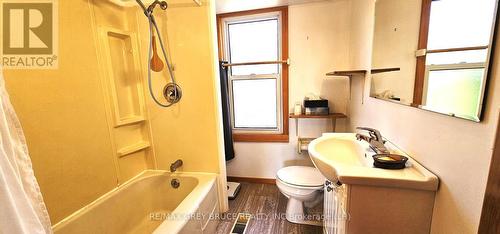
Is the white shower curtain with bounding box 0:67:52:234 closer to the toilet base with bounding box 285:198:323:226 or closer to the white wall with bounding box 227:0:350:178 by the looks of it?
the toilet base with bounding box 285:198:323:226

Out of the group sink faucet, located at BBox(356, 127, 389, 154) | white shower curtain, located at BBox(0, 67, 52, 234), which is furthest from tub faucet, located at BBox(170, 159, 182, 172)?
sink faucet, located at BBox(356, 127, 389, 154)

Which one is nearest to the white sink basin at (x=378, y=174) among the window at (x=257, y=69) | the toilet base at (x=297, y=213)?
the toilet base at (x=297, y=213)

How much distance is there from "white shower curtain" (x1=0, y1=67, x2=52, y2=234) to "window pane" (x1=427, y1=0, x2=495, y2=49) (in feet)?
4.50

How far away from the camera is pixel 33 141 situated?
3.60 ft

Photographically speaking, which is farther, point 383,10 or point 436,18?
point 383,10

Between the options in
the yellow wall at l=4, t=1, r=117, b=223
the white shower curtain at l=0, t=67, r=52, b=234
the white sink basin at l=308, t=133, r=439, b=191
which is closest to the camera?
the white shower curtain at l=0, t=67, r=52, b=234

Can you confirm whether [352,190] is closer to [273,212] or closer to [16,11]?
[273,212]

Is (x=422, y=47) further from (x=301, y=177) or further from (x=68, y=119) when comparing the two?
(x=68, y=119)

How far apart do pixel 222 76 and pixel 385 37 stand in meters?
1.49

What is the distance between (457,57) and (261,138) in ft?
6.03

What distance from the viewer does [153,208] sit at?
1.82 meters

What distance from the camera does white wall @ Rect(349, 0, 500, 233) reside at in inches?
23.2

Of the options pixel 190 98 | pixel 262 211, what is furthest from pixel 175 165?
pixel 262 211

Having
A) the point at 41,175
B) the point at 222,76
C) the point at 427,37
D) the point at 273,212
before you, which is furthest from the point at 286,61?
the point at 41,175
